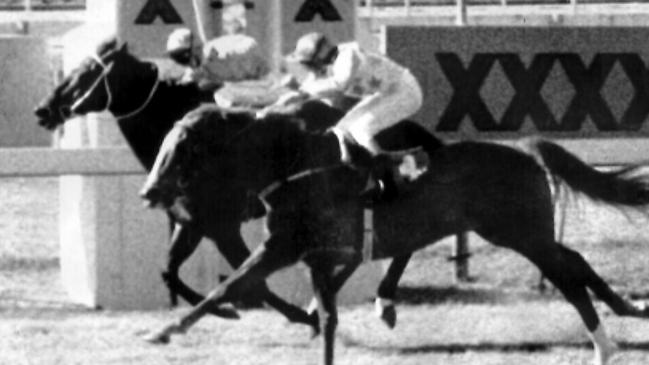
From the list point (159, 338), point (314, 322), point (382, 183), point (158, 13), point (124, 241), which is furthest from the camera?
point (124, 241)

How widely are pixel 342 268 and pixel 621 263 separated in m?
3.32

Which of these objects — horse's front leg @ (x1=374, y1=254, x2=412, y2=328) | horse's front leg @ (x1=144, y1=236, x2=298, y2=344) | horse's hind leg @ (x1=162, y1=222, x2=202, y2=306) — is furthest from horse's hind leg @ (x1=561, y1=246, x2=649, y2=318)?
horse's hind leg @ (x1=162, y1=222, x2=202, y2=306)

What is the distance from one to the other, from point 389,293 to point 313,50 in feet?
4.33

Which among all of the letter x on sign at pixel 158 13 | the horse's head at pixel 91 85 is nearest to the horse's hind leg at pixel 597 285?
the horse's head at pixel 91 85

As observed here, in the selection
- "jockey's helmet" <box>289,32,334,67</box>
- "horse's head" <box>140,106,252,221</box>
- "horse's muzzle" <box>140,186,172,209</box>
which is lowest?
"horse's muzzle" <box>140,186,172,209</box>

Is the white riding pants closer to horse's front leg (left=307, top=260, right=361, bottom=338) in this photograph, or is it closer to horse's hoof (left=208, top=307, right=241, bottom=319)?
horse's front leg (left=307, top=260, right=361, bottom=338)

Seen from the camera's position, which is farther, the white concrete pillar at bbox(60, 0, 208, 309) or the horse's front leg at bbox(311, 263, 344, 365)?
the white concrete pillar at bbox(60, 0, 208, 309)

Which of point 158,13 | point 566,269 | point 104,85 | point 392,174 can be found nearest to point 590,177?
point 566,269

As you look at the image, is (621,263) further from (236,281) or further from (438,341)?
(236,281)

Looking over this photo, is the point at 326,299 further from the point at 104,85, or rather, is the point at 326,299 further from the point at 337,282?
the point at 104,85

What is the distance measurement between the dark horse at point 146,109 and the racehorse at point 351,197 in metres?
0.31

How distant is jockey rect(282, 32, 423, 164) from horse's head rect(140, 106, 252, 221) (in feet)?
1.65

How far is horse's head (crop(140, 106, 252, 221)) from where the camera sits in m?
7.22

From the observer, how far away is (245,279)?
7.25m
